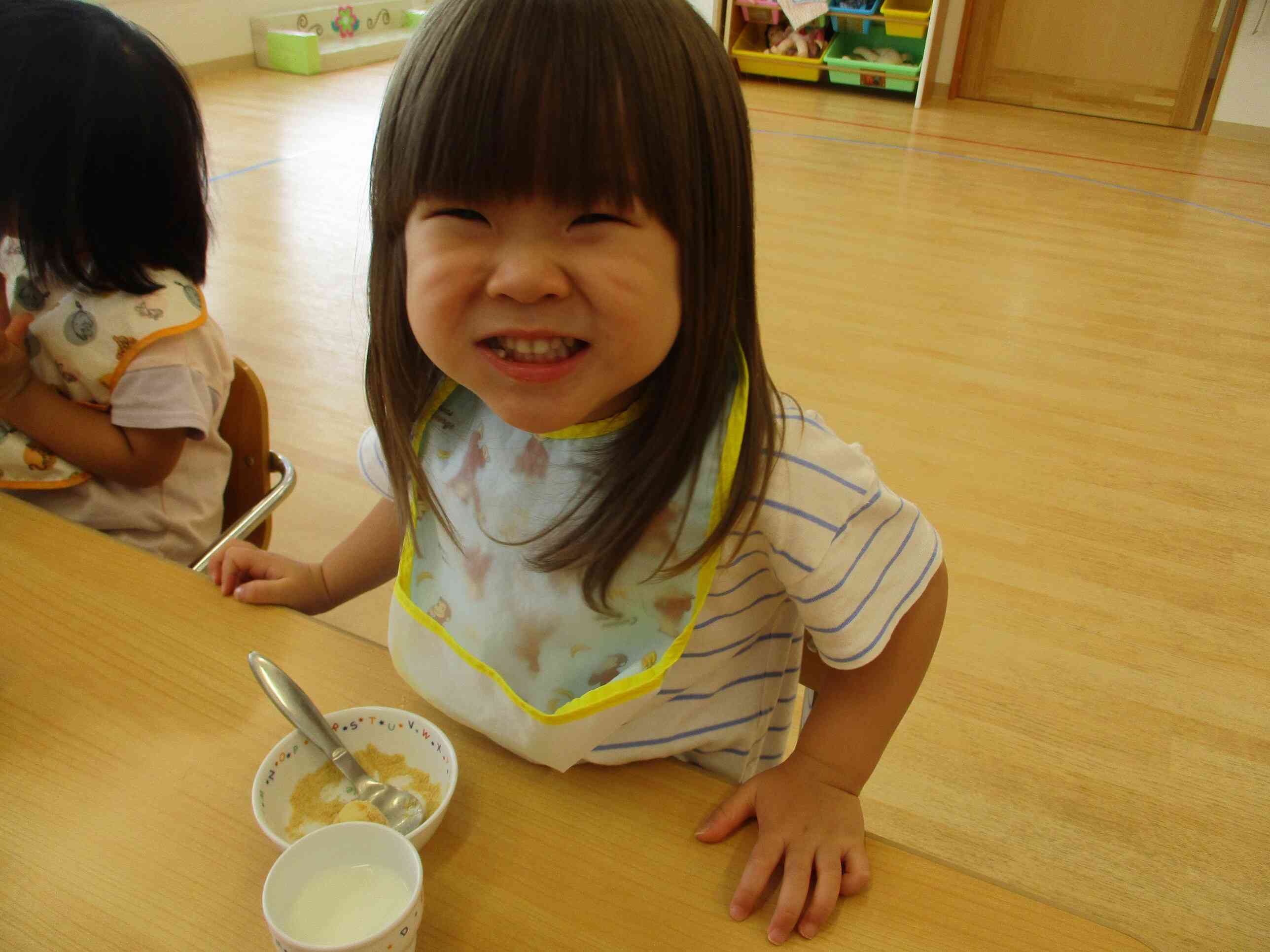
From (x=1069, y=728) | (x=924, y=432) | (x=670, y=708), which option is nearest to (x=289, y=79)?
(x=924, y=432)

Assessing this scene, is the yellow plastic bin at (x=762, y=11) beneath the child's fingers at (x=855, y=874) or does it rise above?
above

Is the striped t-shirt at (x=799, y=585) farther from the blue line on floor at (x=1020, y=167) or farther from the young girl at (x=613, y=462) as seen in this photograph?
the blue line on floor at (x=1020, y=167)

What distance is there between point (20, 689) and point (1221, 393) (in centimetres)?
262

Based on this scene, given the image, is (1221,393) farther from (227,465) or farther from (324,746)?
(324,746)

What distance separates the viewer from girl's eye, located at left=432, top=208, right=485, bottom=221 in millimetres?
519

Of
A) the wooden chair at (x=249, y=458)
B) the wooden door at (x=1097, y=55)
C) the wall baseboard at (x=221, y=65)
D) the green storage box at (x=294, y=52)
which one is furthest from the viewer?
the green storage box at (x=294, y=52)

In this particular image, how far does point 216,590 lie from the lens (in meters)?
0.71

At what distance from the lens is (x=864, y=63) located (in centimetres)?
526

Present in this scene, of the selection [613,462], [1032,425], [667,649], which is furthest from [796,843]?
[1032,425]

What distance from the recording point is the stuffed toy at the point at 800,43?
5.43 meters

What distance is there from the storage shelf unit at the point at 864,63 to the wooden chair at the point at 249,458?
4.54 meters

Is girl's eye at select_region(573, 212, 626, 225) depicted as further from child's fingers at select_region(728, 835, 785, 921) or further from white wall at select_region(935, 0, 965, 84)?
white wall at select_region(935, 0, 965, 84)

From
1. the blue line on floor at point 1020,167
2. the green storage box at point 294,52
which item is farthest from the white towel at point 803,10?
the green storage box at point 294,52

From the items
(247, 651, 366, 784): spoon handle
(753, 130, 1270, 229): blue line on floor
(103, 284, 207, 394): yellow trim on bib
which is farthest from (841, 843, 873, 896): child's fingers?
(753, 130, 1270, 229): blue line on floor
